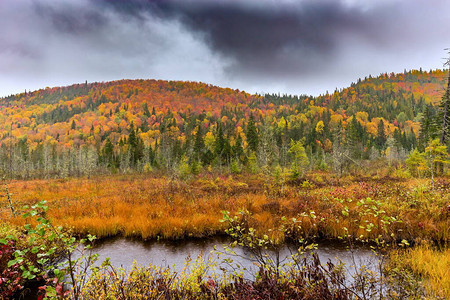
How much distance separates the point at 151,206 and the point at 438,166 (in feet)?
103

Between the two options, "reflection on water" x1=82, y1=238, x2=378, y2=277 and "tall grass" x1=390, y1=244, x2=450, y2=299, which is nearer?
"tall grass" x1=390, y1=244, x2=450, y2=299

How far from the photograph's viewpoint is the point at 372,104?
172m

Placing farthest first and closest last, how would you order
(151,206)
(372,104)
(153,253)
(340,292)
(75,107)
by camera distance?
(75,107), (372,104), (151,206), (153,253), (340,292)

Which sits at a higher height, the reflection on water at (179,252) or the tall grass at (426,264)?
the tall grass at (426,264)

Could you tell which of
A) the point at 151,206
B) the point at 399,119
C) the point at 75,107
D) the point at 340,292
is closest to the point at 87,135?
the point at 75,107

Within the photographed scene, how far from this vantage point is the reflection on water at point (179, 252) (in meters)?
6.27

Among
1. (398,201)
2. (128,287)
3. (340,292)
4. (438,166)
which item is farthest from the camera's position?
(438,166)

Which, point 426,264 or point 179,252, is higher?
point 426,264

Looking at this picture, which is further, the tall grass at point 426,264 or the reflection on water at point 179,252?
the reflection on water at point 179,252

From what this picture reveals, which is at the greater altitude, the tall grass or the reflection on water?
the tall grass

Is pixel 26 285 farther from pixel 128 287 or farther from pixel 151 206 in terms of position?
pixel 151 206

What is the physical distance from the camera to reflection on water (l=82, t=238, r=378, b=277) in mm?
6273

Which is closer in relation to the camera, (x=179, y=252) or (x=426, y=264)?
(x=426, y=264)

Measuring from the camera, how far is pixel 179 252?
7148mm
